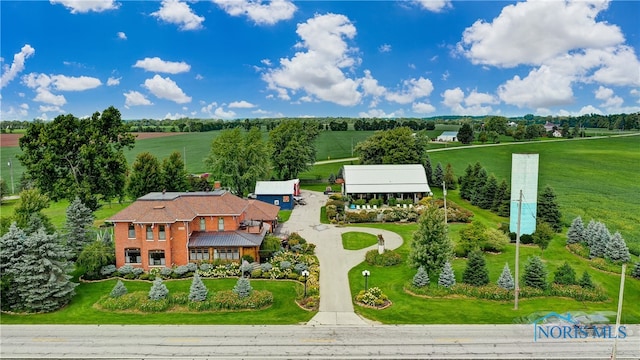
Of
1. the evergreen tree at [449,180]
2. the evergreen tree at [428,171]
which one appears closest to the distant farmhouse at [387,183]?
the evergreen tree at [449,180]

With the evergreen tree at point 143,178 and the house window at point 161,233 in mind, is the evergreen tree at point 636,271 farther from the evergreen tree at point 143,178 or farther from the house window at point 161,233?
the evergreen tree at point 143,178

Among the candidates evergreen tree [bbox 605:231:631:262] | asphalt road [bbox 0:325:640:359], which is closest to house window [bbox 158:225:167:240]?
asphalt road [bbox 0:325:640:359]

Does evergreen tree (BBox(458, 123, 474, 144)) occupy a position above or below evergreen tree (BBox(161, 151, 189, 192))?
above

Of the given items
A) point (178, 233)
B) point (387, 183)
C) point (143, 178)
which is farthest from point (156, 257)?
point (387, 183)

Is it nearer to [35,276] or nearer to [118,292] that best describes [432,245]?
[118,292]

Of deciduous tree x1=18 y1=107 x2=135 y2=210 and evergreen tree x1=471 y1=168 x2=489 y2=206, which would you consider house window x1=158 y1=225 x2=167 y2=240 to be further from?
evergreen tree x1=471 y1=168 x2=489 y2=206

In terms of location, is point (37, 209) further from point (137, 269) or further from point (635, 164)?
point (635, 164)
